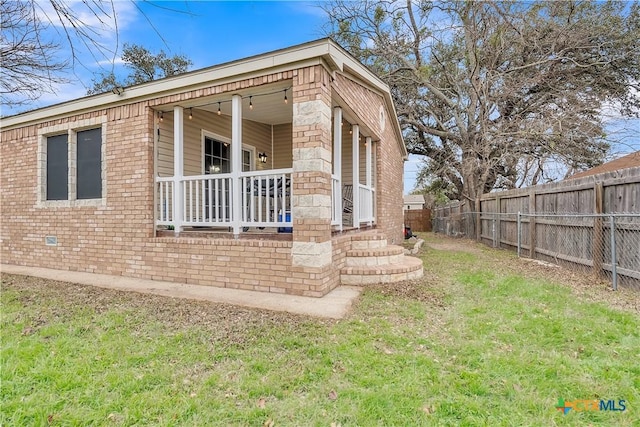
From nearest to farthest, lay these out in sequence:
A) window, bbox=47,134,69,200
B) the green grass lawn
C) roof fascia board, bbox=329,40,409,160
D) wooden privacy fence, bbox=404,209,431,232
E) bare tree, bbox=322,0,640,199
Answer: the green grass lawn → roof fascia board, bbox=329,40,409,160 → window, bbox=47,134,69,200 → bare tree, bbox=322,0,640,199 → wooden privacy fence, bbox=404,209,431,232

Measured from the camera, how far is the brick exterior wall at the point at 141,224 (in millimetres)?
4508

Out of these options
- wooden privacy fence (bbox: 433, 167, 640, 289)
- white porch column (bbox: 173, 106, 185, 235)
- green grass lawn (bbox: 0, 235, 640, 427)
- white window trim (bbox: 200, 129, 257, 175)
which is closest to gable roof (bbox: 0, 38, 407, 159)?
white porch column (bbox: 173, 106, 185, 235)

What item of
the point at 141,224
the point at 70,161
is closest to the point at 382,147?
the point at 141,224

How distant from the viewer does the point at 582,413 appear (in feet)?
6.98

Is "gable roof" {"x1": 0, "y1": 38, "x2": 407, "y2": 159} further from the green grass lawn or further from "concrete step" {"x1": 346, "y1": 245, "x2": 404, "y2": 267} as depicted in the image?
the green grass lawn

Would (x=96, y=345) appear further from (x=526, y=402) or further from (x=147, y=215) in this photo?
(x=526, y=402)

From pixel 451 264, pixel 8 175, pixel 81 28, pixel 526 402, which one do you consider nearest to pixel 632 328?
pixel 526 402

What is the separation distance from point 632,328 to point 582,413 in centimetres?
197

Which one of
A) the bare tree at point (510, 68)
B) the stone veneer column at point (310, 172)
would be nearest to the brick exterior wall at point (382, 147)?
the stone veneer column at point (310, 172)

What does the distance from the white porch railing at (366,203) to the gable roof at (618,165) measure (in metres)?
9.42

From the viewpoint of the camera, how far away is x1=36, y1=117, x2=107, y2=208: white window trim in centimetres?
596

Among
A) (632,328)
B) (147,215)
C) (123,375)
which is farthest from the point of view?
(147,215)

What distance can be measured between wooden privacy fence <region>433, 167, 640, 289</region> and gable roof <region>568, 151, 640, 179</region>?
493 centimetres

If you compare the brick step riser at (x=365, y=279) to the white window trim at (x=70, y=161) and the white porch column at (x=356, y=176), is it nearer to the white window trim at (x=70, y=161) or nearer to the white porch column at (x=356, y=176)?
the white porch column at (x=356, y=176)
